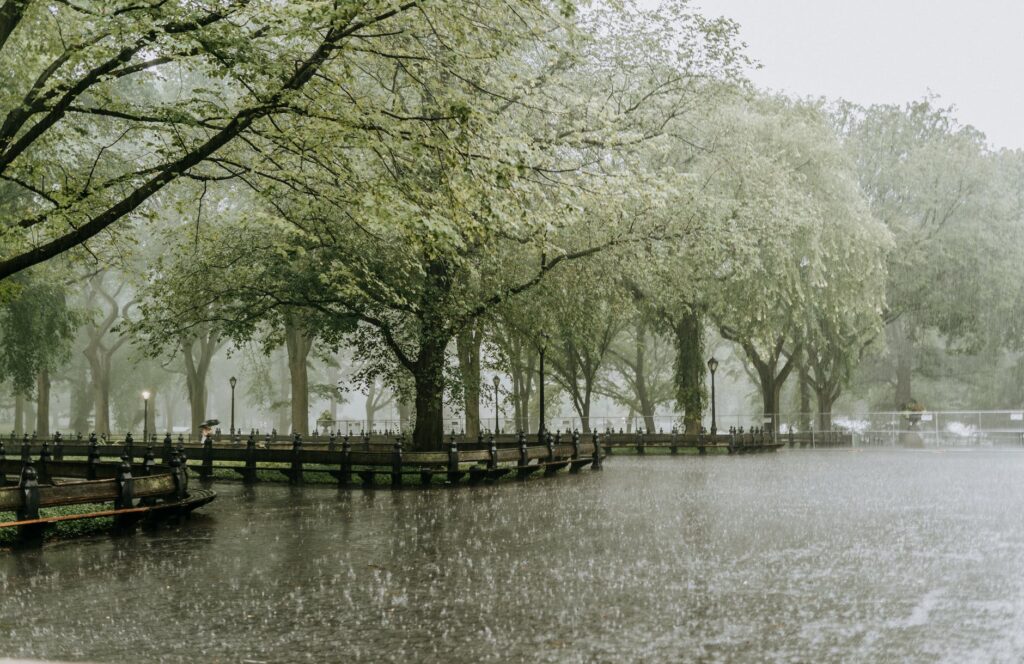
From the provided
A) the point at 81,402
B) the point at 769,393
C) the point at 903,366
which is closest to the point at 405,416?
the point at 81,402

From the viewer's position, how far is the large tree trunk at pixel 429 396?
84.5 feet

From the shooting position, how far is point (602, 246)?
83.5ft

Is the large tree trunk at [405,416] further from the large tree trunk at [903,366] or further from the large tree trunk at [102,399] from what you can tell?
the large tree trunk at [903,366]

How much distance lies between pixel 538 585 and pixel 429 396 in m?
17.5

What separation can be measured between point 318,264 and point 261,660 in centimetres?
1852

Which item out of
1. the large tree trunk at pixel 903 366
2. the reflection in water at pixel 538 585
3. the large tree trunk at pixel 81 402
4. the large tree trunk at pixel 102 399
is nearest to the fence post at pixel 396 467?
the reflection in water at pixel 538 585

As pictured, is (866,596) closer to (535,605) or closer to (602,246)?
(535,605)

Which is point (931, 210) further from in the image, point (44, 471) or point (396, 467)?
point (44, 471)

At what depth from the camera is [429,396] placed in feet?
85.8

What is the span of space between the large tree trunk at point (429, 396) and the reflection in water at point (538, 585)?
30.4 ft

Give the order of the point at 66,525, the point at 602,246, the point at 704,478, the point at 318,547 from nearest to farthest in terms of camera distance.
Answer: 1. the point at 318,547
2. the point at 66,525
3. the point at 704,478
4. the point at 602,246

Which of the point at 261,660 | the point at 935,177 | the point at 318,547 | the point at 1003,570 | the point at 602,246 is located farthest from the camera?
the point at 935,177

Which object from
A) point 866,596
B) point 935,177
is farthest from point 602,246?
point 935,177

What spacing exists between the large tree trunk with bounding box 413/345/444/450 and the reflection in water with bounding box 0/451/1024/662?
30.4 ft
